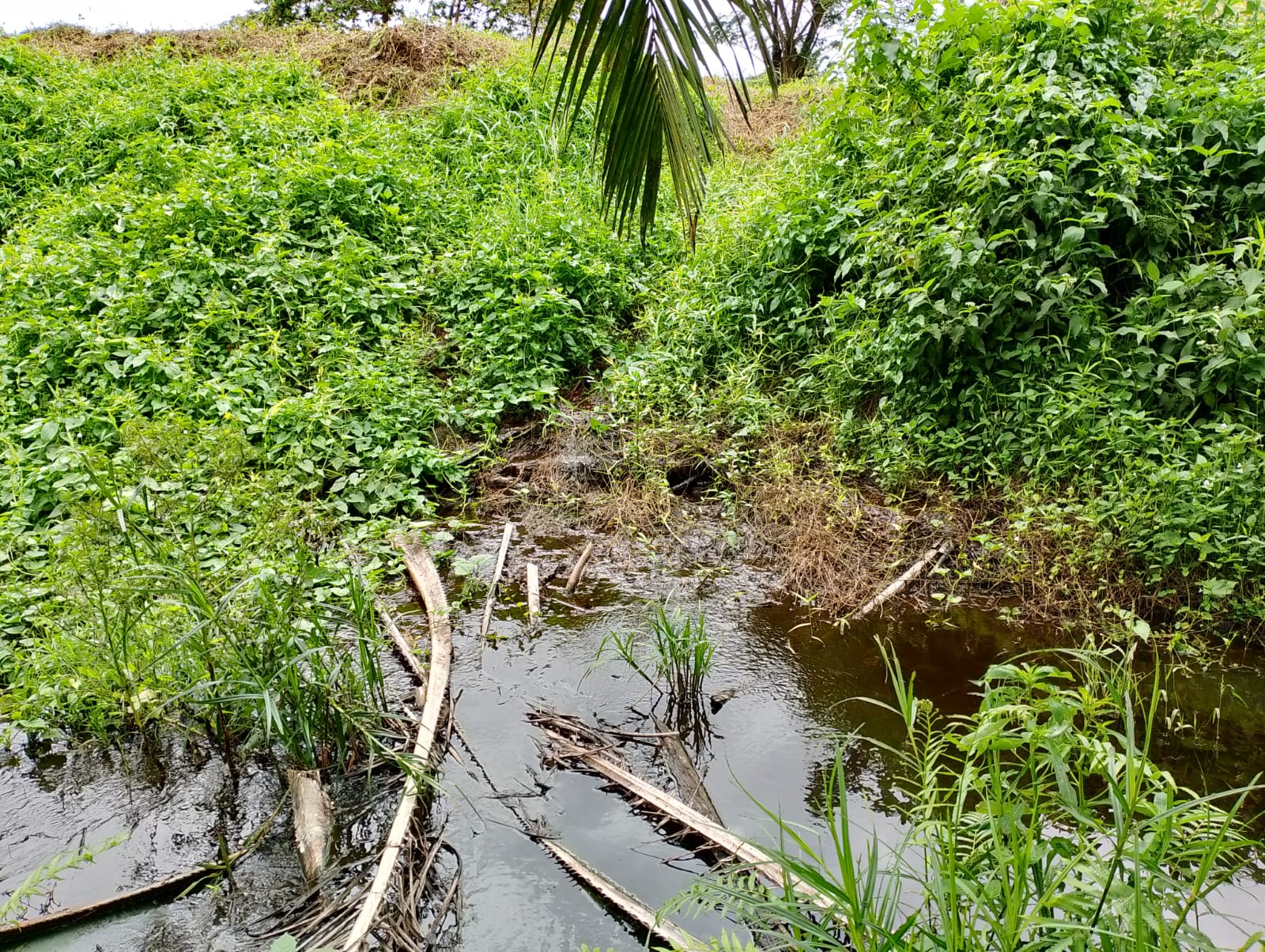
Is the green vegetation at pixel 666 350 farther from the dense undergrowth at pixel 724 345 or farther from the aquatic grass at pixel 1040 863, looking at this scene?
the aquatic grass at pixel 1040 863

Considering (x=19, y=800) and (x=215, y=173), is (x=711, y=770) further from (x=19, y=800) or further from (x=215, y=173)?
(x=215, y=173)

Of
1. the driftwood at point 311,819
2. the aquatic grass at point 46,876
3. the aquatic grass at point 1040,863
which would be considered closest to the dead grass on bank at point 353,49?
the driftwood at point 311,819

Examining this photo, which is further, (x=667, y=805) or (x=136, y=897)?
(x=667, y=805)

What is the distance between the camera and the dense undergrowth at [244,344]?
9.46 ft

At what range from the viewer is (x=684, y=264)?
682 centimetres

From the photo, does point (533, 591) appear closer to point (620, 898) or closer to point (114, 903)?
point (620, 898)

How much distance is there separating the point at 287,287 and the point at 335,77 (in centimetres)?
591

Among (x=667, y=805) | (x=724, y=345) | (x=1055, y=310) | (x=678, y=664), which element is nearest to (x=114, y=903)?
(x=667, y=805)

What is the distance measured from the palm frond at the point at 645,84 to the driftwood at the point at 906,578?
2.33 meters

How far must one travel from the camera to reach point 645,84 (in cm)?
199

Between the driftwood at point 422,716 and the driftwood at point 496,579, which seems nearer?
the driftwood at point 422,716

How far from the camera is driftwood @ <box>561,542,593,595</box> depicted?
4.13m

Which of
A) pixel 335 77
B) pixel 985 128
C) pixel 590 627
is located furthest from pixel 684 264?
pixel 335 77

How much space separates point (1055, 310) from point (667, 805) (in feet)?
11.3
